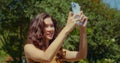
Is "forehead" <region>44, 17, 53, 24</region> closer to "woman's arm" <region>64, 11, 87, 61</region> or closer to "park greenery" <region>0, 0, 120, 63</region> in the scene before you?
"woman's arm" <region>64, 11, 87, 61</region>

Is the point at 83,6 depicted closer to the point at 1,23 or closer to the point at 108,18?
the point at 108,18

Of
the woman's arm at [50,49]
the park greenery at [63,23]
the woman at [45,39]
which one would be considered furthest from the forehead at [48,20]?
the park greenery at [63,23]

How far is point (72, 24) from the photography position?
2697mm

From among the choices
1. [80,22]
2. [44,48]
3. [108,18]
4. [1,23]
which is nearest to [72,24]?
[80,22]

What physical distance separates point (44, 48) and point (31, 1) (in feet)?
34.8

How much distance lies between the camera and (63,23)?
500 inches

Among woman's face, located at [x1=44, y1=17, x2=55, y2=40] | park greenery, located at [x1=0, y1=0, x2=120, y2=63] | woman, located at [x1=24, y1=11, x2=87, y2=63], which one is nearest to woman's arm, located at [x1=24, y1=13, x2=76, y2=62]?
woman, located at [x1=24, y1=11, x2=87, y2=63]

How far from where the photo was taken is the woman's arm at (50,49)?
2645 millimetres

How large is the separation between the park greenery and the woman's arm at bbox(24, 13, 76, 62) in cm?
987

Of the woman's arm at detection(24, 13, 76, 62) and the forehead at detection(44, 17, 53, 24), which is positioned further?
the forehead at detection(44, 17, 53, 24)

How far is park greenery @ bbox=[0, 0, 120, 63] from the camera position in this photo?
13.3 metres

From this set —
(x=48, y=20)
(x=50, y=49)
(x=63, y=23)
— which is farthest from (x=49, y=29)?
(x=63, y=23)

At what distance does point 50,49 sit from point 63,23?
10.0 metres

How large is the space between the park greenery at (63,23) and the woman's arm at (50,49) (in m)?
9.87
